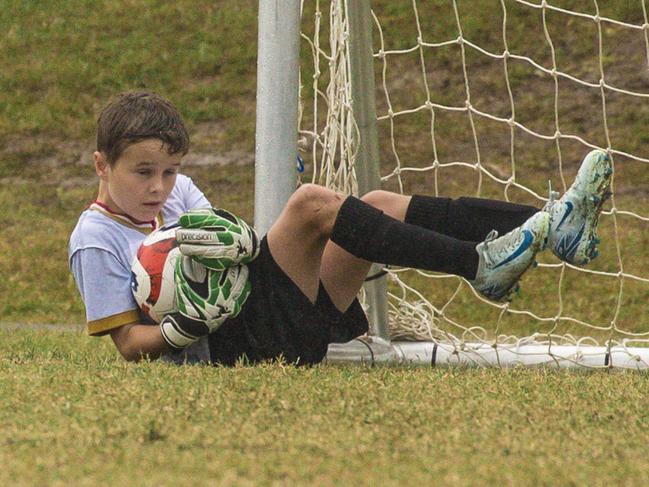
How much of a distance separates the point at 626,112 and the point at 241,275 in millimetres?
7494

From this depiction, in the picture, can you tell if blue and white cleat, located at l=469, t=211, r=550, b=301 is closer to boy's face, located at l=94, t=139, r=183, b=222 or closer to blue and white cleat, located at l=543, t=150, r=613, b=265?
blue and white cleat, located at l=543, t=150, r=613, b=265

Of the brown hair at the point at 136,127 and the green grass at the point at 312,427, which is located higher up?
the brown hair at the point at 136,127

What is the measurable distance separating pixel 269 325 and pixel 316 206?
42 cm

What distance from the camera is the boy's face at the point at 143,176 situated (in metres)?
3.90

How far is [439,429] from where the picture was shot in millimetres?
2721

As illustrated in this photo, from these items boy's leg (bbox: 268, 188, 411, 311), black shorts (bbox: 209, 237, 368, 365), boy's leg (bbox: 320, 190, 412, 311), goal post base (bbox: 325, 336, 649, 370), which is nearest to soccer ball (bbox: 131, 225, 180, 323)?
black shorts (bbox: 209, 237, 368, 365)

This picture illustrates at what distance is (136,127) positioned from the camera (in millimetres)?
3914

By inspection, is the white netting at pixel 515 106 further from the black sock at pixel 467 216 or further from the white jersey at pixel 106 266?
the white jersey at pixel 106 266

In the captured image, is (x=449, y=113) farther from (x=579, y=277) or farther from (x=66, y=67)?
(x=66, y=67)

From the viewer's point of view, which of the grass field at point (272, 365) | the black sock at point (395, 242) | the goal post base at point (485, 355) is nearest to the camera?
the grass field at point (272, 365)

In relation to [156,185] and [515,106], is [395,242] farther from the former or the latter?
[515,106]

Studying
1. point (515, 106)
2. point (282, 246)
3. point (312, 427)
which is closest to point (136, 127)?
point (282, 246)

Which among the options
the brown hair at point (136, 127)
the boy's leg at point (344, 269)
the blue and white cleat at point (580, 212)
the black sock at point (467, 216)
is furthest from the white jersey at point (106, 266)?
the blue and white cleat at point (580, 212)

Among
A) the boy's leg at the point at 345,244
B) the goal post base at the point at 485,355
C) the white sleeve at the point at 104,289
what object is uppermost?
the boy's leg at the point at 345,244
